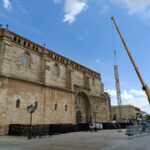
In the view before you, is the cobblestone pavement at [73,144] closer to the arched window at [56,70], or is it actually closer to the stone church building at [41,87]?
the stone church building at [41,87]

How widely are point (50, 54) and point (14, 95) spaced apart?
12.4 metres

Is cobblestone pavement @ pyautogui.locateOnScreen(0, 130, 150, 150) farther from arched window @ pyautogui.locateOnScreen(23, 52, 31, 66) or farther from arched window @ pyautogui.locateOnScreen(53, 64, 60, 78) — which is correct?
arched window @ pyautogui.locateOnScreen(53, 64, 60, 78)

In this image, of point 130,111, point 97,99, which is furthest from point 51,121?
point 130,111

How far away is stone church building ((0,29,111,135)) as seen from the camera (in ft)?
84.4

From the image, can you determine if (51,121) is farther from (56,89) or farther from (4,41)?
(4,41)

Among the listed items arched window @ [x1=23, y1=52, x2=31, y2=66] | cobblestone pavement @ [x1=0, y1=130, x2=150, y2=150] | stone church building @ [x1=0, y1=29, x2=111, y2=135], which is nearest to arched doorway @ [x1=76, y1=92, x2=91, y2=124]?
stone church building @ [x1=0, y1=29, x2=111, y2=135]

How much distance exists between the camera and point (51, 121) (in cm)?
3180

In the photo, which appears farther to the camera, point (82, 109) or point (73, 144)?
point (82, 109)

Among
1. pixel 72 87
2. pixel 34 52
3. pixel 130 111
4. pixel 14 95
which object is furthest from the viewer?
pixel 130 111

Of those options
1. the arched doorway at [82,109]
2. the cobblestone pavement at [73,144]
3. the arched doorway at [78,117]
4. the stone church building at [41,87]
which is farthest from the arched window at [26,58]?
the arched doorway at [78,117]

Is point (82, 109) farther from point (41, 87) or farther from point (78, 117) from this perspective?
point (41, 87)

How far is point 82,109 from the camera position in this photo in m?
42.1

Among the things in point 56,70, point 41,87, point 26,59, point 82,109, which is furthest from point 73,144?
point 82,109

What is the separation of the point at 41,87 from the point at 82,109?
1418 cm
